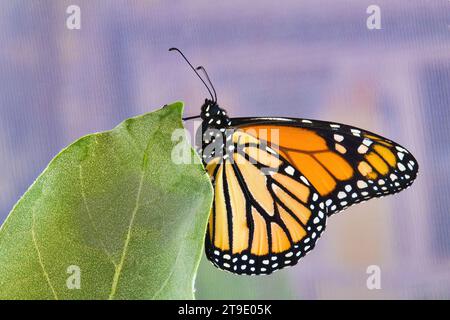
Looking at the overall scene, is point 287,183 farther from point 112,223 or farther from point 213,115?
point 112,223

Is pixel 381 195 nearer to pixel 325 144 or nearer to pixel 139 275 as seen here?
pixel 325 144

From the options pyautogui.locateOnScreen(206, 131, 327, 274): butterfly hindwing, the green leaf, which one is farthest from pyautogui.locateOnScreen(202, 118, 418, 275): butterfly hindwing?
the green leaf

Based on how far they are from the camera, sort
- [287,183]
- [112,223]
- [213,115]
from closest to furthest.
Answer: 1. [112,223]
2. [213,115]
3. [287,183]

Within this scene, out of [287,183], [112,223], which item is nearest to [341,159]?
[287,183]

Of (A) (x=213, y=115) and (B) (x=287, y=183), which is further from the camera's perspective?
(B) (x=287, y=183)
